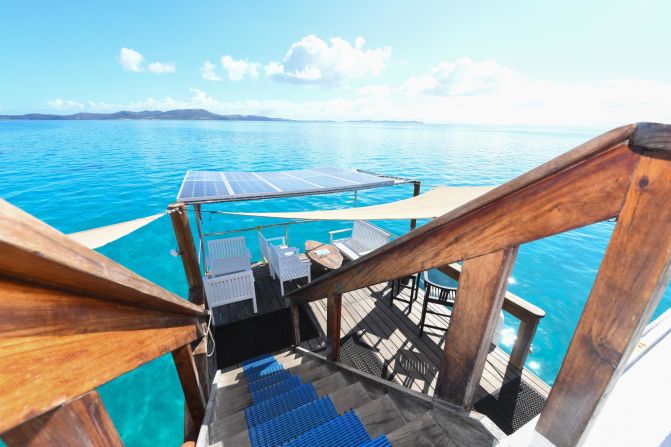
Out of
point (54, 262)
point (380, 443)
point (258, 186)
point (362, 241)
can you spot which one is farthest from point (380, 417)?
point (362, 241)

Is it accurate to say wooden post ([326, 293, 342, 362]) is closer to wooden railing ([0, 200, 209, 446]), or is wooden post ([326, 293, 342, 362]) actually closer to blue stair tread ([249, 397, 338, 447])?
blue stair tread ([249, 397, 338, 447])

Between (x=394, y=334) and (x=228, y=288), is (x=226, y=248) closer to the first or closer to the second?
(x=228, y=288)

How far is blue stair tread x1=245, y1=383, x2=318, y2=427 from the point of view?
2326 mm

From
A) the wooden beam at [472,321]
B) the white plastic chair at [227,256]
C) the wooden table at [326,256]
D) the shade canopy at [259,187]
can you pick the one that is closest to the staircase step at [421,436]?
the wooden beam at [472,321]

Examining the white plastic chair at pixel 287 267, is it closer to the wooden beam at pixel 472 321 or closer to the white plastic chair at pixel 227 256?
the white plastic chair at pixel 227 256

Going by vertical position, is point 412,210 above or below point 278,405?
above

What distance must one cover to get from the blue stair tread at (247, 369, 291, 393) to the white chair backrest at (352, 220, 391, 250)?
4.06 metres

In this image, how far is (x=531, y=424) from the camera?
104 centimetres

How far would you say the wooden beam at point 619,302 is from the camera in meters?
0.61

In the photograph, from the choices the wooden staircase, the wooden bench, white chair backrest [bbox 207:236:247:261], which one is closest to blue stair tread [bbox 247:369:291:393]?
the wooden staircase

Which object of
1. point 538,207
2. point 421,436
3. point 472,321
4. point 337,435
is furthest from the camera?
point 337,435

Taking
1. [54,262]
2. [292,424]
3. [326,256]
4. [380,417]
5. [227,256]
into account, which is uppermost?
[54,262]

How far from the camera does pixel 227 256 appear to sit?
7148 millimetres

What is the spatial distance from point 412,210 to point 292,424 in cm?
292
